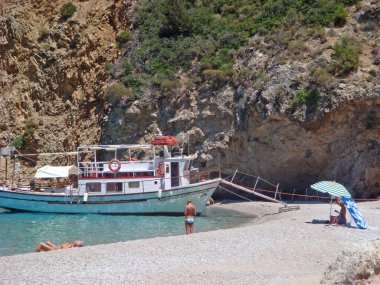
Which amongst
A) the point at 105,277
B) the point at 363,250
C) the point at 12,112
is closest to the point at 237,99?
the point at 12,112

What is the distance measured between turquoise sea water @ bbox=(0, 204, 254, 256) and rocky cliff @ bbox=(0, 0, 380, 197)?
541 cm

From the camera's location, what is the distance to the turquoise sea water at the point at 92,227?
906 inches

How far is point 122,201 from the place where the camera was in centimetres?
3195

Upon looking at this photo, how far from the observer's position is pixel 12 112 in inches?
1777

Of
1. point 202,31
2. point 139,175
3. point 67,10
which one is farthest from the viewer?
point 67,10

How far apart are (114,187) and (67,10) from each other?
20.1m

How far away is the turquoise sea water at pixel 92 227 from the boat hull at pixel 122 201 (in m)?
0.65

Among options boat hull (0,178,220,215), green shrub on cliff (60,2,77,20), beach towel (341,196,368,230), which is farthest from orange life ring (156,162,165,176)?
green shrub on cliff (60,2,77,20)

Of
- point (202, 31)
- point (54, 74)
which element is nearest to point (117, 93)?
point (54, 74)

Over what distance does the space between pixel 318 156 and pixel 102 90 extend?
18.2 m

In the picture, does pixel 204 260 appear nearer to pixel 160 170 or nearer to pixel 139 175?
pixel 160 170

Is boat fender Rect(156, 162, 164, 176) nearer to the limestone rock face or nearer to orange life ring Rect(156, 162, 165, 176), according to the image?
orange life ring Rect(156, 162, 165, 176)

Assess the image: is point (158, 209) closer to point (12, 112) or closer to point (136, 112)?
point (136, 112)

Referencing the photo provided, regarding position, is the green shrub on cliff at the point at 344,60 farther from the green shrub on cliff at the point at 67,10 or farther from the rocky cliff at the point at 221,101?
→ the green shrub on cliff at the point at 67,10
